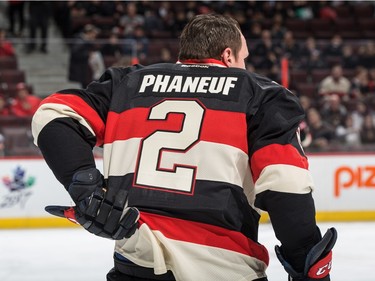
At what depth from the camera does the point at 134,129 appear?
1798 millimetres

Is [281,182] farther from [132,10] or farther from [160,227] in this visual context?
[132,10]

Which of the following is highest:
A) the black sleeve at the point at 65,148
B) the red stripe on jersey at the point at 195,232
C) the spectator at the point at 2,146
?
the black sleeve at the point at 65,148

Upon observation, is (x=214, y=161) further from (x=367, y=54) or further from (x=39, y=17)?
(x=39, y=17)

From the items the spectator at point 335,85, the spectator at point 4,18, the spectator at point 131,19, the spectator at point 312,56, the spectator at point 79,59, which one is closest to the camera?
the spectator at point 79,59

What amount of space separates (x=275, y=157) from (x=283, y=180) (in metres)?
0.06

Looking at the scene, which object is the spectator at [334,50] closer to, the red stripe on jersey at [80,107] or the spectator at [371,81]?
the spectator at [371,81]

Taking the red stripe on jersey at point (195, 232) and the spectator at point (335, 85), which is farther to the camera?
the spectator at point (335, 85)

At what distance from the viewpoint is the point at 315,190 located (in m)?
7.39

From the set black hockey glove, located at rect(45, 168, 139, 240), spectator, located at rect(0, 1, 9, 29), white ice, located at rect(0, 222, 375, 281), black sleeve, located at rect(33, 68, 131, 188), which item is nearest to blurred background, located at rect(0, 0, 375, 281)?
white ice, located at rect(0, 222, 375, 281)

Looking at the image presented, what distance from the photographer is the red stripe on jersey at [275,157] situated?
1664 millimetres

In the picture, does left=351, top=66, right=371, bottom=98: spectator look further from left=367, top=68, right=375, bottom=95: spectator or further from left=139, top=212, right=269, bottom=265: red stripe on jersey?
left=139, top=212, right=269, bottom=265: red stripe on jersey

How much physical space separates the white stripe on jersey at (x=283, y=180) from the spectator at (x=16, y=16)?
31.8 ft

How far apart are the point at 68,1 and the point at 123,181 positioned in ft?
30.5

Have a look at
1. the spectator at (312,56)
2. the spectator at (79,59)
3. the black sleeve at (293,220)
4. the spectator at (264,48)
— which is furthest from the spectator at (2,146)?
the black sleeve at (293,220)
